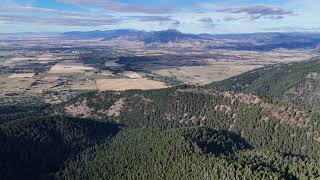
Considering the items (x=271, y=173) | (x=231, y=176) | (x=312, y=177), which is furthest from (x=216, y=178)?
(x=312, y=177)

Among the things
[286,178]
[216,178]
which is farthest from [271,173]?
[216,178]

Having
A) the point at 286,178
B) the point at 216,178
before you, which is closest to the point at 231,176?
the point at 216,178

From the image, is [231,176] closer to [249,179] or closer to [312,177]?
[249,179]

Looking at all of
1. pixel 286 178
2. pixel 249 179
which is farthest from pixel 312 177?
pixel 249 179

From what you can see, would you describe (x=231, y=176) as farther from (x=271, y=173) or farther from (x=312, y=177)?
(x=312, y=177)

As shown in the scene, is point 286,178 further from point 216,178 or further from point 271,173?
point 216,178

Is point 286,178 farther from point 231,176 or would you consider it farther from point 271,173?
point 231,176
